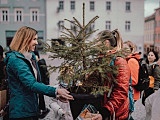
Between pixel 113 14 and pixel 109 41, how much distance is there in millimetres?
33831

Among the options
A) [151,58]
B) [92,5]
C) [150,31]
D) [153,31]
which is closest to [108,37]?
[151,58]

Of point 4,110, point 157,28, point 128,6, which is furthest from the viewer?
point 157,28

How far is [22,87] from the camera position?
2.50 meters

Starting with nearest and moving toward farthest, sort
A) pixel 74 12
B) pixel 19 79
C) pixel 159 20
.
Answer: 1. pixel 19 79
2. pixel 74 12
3. pixel 159 20

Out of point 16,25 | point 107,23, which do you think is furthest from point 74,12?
point 16,25

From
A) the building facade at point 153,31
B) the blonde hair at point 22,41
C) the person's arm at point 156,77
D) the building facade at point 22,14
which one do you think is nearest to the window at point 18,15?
the building facade at point 22,14

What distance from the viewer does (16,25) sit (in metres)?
35.3

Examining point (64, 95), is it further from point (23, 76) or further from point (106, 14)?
point (106, 14)

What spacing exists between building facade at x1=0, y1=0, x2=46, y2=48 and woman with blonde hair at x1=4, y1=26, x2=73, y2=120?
108 ft

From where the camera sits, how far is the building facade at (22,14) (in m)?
35.3

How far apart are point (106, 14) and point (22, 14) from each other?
408 inches

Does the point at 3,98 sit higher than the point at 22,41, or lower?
lower

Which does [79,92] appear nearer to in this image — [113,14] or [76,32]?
[76,32]

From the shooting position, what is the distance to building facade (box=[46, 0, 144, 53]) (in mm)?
34656
